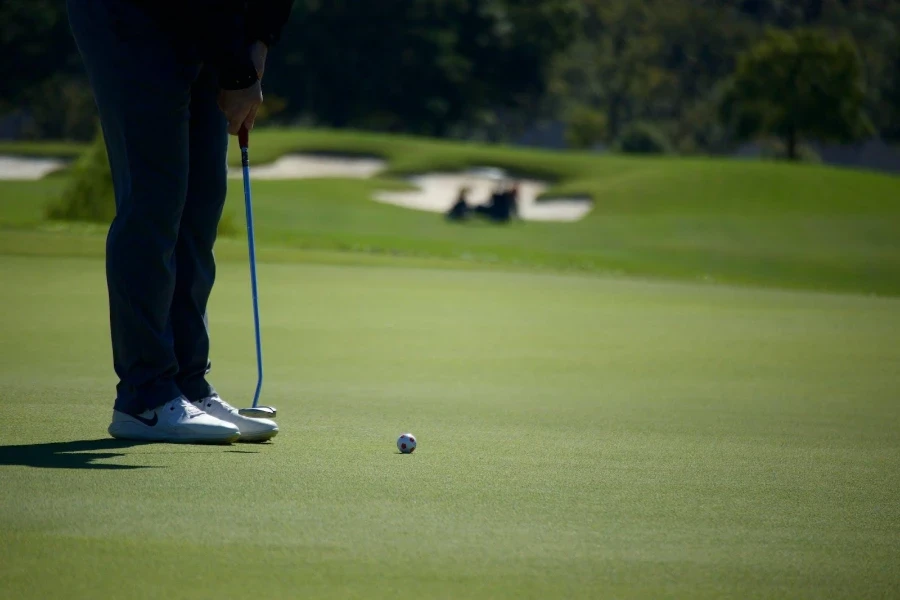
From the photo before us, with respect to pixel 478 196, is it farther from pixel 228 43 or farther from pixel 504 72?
pixel 504 72

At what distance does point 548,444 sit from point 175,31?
1557mm

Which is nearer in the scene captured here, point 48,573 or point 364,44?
point 48,573

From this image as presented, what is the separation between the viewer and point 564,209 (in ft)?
97.7

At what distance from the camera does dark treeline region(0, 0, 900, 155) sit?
57875 mm

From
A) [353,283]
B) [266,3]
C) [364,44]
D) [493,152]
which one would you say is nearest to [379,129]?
[364,44]

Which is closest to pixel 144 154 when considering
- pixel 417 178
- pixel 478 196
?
pixel 478 196

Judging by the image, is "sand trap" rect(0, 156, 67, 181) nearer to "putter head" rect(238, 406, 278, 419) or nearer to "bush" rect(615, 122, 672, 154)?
"putter head" rect(238, 406, 278, 419)

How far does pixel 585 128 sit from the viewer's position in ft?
236

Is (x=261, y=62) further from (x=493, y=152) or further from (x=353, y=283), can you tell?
(x=493, y=152)

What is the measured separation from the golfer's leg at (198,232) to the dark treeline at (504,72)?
5388 cm

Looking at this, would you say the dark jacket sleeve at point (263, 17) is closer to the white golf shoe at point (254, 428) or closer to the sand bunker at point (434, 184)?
the white golf shoe at point (254, 428)

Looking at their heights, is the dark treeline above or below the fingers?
below

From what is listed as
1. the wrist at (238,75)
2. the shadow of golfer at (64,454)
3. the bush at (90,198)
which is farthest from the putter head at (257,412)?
the bush at (90,198)

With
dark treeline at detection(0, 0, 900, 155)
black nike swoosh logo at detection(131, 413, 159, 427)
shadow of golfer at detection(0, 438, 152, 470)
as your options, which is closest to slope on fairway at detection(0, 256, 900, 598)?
shadow of golfer at detection(0, 438, 152, 470)
